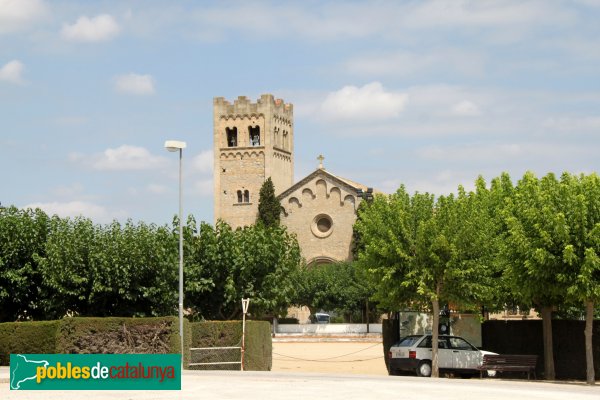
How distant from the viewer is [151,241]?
159ft

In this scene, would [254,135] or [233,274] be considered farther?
[254,135]

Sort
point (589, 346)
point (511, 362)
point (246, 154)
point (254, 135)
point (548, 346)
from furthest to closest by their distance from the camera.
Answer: point (254, 135) < point (246, 154) < point (548, 346) < point (511, 362) < point (589, 346)

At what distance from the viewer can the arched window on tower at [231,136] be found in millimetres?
102625

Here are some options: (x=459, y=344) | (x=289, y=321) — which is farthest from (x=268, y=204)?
(x=459, y=344)

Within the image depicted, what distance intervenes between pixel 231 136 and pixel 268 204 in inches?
413

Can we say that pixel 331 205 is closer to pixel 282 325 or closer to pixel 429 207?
pixel 282 325

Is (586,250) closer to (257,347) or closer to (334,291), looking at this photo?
(257,347)

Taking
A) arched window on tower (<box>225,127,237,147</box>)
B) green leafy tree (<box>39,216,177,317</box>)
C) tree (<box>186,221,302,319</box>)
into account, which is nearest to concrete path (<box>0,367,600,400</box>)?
green leafy tree (<box>39,216,177,317</box>)

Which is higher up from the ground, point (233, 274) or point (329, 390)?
point (233, 274)

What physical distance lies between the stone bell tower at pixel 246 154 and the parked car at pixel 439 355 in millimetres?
63018

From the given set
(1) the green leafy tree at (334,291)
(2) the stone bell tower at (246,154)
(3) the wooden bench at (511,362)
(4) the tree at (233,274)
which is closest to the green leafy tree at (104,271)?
(4) the tree at (233,274)

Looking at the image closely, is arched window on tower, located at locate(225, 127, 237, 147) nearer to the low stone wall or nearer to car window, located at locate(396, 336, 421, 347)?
the low stone wall

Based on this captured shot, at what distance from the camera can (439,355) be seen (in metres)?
35.6

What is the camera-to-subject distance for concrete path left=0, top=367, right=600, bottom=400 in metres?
23.3
